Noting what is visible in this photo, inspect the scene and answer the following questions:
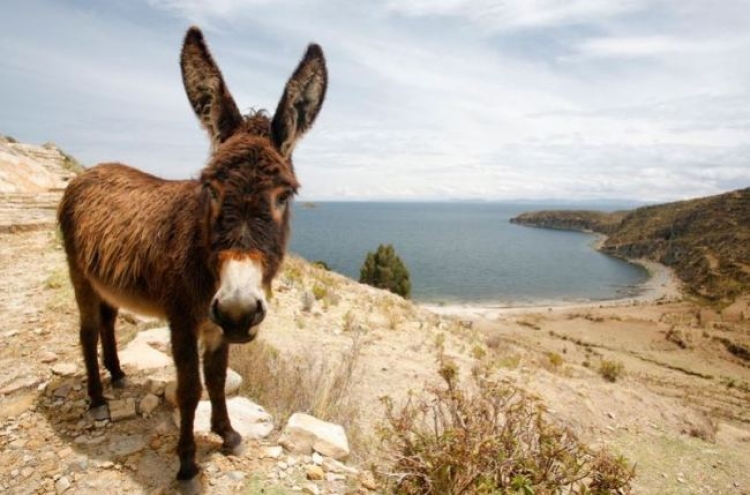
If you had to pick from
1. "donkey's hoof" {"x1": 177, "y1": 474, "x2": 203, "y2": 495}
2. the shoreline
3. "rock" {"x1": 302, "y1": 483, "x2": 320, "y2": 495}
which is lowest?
the shoreline

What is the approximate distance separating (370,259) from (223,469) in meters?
34.4

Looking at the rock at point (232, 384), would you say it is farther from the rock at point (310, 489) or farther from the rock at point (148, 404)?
the rock at point (310, 489)

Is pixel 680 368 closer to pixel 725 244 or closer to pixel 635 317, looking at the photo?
pixel 635 317

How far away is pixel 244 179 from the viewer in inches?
91.9

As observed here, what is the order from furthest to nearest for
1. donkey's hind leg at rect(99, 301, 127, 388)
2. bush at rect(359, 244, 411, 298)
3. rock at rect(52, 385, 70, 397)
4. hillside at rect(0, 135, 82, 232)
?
bush at rect(359, 244, 411, 298) → hillside at rect(0, 135, 82, 232) → donkey's hind leg at rect(99, 301, 127, 388) → rock at rect(52, 385, 70, 397)

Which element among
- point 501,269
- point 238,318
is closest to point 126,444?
point 238,318

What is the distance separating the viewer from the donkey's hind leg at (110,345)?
4.28 m

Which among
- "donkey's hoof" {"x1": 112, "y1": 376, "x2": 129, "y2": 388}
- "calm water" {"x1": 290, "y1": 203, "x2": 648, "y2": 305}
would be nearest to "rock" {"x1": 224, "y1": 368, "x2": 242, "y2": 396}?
"donkey's hoof" {"x1": 112, "y1": 376, "x2": 129, "y2": 388}

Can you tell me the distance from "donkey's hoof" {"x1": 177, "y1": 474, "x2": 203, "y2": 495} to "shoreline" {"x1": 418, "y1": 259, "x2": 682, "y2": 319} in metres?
38.9

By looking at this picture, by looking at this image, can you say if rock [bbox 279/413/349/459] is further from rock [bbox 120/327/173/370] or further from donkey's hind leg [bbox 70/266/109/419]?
rock [bbox 120/327/173/370]

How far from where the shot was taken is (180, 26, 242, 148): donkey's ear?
2670 millimetres

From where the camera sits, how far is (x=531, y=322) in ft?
132

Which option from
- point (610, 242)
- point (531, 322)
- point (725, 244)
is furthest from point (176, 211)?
point (610, 242)

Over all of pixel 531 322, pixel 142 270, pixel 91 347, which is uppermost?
pixel 142 270
